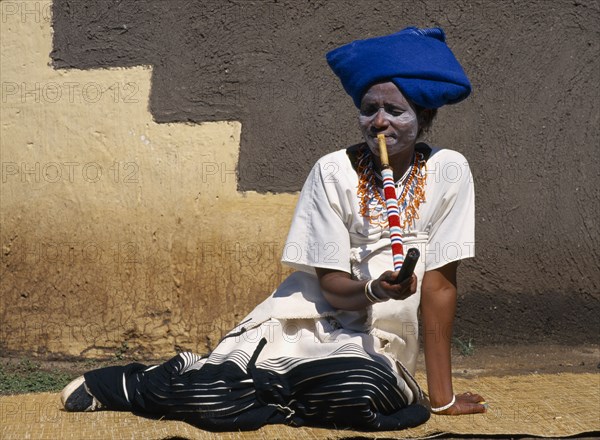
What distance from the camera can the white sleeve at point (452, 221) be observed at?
361 cm

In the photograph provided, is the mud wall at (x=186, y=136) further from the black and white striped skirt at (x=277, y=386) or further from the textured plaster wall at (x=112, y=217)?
the black and white striped skirt at (x=277, y=386)

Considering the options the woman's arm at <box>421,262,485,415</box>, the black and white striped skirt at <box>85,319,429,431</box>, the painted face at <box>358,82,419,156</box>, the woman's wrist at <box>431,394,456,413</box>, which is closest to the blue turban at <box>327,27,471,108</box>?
the painted face at <box>358,82,419,156</box>

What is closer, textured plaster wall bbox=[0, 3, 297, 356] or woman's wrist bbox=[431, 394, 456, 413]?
woman's wrist bbox=[431, 394, 456, 413]

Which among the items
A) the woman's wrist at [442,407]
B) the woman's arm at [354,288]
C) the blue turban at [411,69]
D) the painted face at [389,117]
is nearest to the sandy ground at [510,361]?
the woman's wrist at [442,407]

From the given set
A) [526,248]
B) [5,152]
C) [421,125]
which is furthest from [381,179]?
[5,152]

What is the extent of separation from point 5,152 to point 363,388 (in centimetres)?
220

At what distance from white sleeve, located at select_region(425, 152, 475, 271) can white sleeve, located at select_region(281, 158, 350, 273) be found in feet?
1.06

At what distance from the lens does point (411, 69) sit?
3.50m

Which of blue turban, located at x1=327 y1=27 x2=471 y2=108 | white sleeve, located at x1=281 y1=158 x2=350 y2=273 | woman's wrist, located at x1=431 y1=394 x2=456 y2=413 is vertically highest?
blue turban, located at x1=327 y1=27 x2=471 y2=108

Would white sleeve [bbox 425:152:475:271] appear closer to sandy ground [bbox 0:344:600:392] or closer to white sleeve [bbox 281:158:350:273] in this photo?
white sleeve [bbox 281:158:350:273]

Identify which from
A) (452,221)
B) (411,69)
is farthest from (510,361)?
(411,69)

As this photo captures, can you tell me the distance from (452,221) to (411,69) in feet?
1.89

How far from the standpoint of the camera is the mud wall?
15.3ft

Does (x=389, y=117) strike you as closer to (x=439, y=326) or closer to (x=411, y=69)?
(x=411, y=69)
